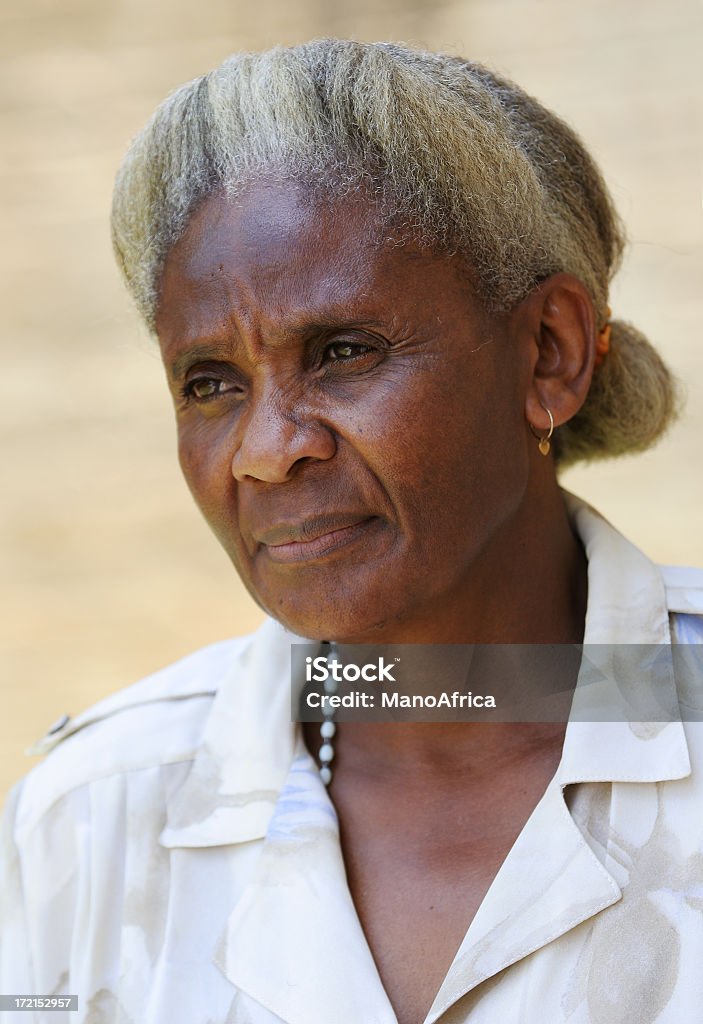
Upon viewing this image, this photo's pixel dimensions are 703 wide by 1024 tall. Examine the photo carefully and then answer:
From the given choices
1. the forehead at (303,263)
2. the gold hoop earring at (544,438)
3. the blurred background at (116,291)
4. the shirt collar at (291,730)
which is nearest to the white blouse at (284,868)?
the shirt collar at (291,730)

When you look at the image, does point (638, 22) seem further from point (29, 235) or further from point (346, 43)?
point (346, 43)

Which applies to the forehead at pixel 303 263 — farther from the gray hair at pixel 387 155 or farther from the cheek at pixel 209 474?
the cheek at pixel 209 474

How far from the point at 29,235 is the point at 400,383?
4.22 metres

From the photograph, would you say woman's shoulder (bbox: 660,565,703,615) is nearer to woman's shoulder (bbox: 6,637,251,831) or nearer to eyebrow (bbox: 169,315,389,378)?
eyebrow (bbox: 169,315,389,378)

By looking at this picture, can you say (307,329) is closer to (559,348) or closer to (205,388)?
(205,388)

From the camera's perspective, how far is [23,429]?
5.34 metres

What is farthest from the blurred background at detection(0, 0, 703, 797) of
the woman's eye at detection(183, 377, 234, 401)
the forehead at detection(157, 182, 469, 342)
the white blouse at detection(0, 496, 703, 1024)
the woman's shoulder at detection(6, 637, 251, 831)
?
the forehead at detection(157, 182, 469, 342)

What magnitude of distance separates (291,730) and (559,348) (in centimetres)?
74

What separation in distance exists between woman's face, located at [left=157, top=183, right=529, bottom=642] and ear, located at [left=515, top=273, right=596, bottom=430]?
111mm

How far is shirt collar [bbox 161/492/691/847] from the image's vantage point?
178 cm

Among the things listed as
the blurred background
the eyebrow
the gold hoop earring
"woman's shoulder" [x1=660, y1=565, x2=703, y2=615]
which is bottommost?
"woman's shoulder" [x1=660, y1=565, x2=703, y2=615]

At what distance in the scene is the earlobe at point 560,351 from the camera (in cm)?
197

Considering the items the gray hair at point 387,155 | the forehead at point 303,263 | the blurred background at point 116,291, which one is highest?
the blurred background at point 116,291

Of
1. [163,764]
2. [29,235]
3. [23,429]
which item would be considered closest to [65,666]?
[23,429]
